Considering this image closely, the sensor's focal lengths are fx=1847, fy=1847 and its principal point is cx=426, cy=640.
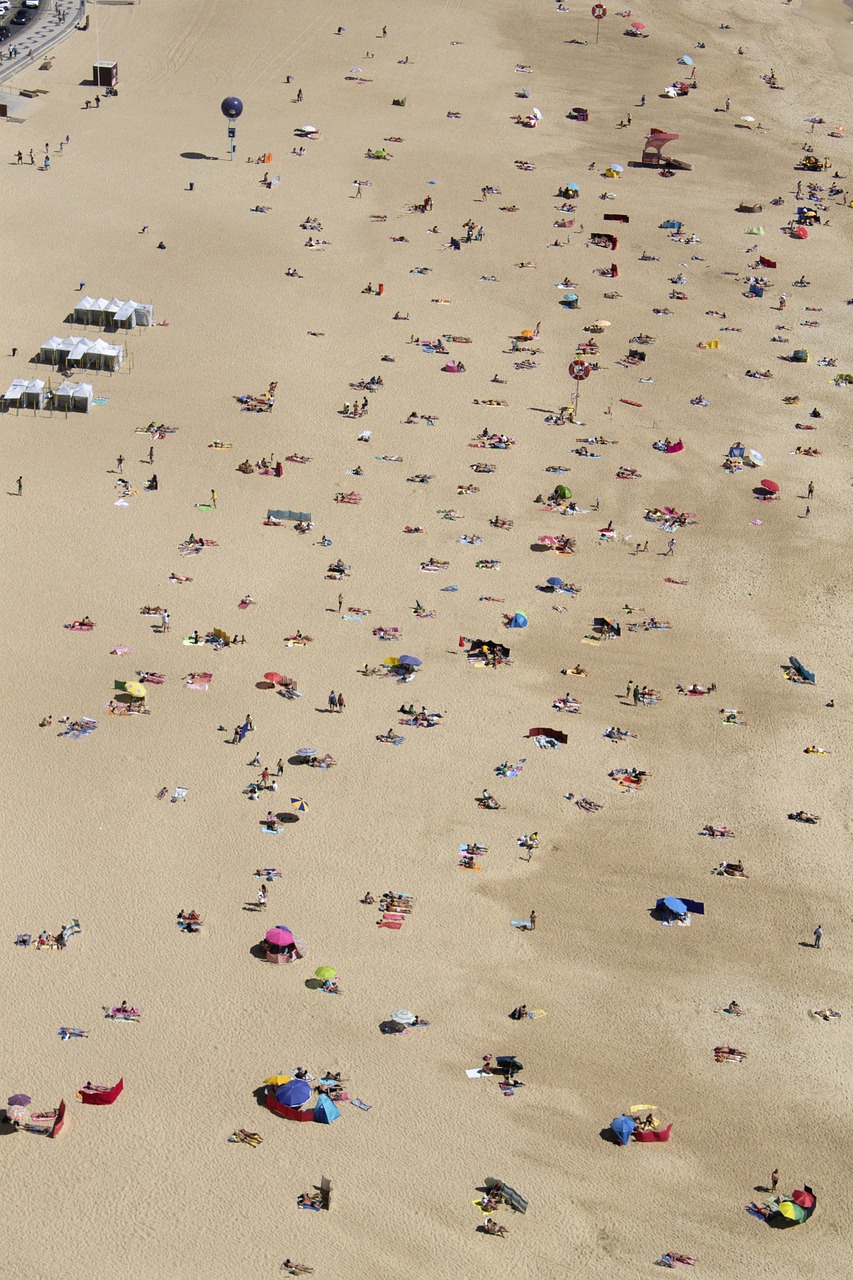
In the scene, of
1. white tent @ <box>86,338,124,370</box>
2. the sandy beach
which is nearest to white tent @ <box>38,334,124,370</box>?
white tent @ <box>86,338,124,370</box>

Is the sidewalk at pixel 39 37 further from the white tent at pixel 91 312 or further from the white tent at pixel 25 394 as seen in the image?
the white tent at pixel 25 394

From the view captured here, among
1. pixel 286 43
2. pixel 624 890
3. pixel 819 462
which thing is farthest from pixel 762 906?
pixel 286 43

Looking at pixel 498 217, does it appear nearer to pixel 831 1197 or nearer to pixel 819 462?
pixel 819 462

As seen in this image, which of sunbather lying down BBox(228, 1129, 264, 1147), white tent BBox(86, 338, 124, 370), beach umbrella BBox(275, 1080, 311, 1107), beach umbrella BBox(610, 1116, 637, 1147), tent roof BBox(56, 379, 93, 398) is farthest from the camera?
white tent BBox(86, 338, 124, 370)

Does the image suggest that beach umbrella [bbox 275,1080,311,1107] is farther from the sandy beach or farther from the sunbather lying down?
the sunbather lying down

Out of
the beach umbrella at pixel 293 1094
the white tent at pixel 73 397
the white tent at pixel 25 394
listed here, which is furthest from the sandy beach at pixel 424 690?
the white tent at pixel 25 394

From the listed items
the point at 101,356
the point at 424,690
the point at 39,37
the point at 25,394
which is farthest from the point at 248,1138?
the point at 39,37
